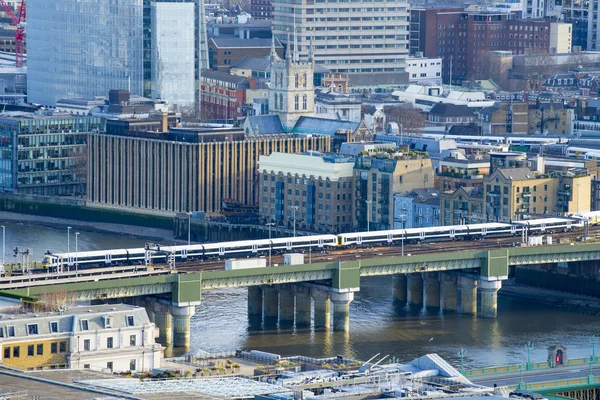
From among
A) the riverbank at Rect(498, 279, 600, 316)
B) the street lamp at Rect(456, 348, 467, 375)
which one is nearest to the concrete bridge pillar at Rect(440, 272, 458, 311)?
the riverbank at Rect(498, 279, 600, 316)

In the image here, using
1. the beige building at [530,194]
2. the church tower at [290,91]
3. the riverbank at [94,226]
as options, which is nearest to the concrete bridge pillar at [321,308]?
the beige building at [530,194]

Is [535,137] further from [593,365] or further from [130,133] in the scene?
[593,365]

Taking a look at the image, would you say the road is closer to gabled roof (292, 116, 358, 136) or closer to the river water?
the river water

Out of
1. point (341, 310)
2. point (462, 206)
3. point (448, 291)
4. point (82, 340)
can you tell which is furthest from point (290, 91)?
point (82, 340)

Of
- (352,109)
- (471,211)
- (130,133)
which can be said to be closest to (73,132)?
(130,133)

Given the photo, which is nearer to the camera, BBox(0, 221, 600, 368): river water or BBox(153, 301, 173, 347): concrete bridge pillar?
BBox(0, 221, 600, 368): river water

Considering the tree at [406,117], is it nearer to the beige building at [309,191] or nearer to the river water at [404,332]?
the beige building at [309,191]
